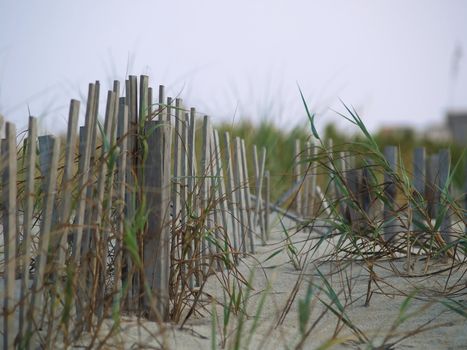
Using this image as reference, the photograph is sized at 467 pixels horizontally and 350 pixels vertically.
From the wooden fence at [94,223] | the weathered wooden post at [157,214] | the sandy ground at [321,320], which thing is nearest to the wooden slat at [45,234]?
the wooden fence at [94,223]

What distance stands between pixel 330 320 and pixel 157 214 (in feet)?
2.42

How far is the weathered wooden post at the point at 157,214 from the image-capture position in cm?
197

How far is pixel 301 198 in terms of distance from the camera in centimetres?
429

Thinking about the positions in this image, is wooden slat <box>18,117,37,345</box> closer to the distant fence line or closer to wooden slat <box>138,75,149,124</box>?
the distant fence line

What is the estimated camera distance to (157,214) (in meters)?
1.93

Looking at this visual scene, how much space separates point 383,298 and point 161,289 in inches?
36.4

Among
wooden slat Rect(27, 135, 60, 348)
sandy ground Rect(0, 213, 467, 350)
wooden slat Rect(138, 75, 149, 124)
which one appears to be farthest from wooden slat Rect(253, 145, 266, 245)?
wooden slat Rect(27, 135, 60, 348)

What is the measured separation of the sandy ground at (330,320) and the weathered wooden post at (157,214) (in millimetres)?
104

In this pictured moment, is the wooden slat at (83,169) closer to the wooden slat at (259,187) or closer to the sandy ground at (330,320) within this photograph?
the sandy ground at (330,320)

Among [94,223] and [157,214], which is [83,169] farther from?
[157,214]

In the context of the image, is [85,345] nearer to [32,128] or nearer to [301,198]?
[32,128]

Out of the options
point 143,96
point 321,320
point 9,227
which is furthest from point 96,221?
point 321,320

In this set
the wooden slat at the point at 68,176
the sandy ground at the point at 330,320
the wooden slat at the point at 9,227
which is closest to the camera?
the wooden slat at the point at 9,227

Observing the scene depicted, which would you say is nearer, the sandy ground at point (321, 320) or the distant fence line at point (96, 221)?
the distant fence line at point (96, 221)
